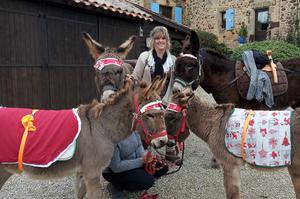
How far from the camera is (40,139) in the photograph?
2.77 m

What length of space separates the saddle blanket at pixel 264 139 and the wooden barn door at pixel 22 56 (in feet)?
16.8

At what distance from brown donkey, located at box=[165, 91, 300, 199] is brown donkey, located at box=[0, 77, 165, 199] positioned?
62 centimetres

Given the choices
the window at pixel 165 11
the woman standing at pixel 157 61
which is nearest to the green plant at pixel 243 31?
the window at pixel 165 11

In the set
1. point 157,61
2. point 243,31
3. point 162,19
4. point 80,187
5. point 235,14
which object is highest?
point 235,14

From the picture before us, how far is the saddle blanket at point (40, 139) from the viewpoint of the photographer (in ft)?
8.93

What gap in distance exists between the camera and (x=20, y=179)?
15.9 ft

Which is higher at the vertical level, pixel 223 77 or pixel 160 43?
pixel 160 43

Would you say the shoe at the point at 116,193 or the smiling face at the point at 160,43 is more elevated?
the smiling face at the point at 160,43

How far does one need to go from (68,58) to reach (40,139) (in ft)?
18.7

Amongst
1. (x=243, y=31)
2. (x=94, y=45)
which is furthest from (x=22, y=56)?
(x=243, y=31)

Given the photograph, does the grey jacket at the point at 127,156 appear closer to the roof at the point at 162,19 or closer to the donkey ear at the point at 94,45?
the donkey ear at the point at 94,45

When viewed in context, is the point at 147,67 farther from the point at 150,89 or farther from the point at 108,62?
the point at 150,89

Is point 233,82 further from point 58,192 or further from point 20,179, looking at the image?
point 20,179

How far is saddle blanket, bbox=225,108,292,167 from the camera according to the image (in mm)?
3018
